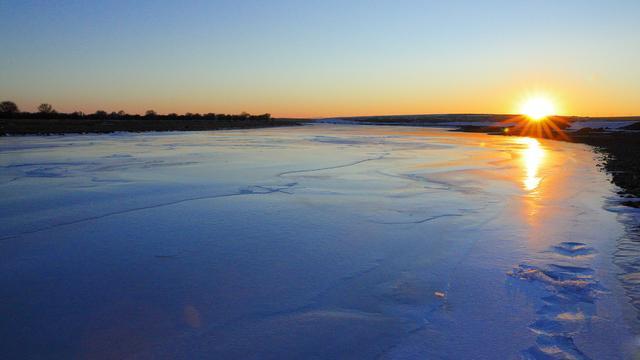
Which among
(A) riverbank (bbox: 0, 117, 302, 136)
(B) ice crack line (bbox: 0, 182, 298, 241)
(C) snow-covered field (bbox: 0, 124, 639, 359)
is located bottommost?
(C) snow-covered field (bbox: 0, 124, 639, 359)

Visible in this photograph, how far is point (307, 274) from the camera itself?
4.37 metres

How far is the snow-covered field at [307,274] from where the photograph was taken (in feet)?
10.1

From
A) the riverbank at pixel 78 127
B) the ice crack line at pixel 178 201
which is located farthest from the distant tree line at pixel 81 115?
the ice crack line at pixel 178 201

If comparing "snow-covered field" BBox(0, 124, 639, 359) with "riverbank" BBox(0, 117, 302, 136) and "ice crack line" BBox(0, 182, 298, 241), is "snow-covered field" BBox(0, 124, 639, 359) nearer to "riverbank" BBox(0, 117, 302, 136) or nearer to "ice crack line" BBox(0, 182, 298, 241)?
"ice crack line" BBox(0, 182, 298, 241)

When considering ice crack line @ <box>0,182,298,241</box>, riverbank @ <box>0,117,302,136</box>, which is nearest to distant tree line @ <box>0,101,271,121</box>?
riverbank @ <box>0,117,302,136</box>

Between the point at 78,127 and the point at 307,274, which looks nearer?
the point at 307,274

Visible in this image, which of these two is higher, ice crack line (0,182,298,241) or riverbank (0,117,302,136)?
riverbank (0,117,302,136)

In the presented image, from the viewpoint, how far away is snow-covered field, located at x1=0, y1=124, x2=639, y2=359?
10.1 feet

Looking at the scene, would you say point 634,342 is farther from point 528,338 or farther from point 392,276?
point 392,276

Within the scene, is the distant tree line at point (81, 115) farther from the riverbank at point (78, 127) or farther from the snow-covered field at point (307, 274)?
the snow-covered field at point (307, 274)

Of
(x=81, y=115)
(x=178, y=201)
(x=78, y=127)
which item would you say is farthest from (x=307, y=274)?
(x=81, y=115)

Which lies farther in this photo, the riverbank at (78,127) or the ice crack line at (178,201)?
the riverbank at (78,127)

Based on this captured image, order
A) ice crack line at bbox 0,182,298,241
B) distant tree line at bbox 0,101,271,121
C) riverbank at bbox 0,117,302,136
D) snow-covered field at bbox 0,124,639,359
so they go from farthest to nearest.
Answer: distant tree line at bbox 0,101,271,121 < riverbank at bbox 0,117,302,136 < ice crack line at bbox 0,182,298,241 < snow-covered field at bbox 0,124,639,359

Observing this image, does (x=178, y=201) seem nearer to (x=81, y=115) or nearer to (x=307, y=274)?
(x=307, y=274)
